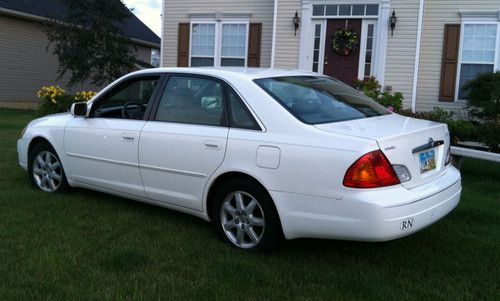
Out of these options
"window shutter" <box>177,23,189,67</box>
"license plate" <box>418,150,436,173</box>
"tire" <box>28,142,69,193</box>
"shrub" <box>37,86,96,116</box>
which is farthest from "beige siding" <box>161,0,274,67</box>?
"license plate" <box>418,150,436,173</box>

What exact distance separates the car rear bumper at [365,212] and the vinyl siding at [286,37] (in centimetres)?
992

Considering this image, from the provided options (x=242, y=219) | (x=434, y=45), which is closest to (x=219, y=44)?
(x=434, y=45)

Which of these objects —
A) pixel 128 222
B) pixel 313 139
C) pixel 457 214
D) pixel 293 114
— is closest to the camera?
pixel 313 139

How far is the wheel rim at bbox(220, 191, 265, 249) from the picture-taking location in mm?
4328

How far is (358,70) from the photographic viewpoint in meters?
13.5

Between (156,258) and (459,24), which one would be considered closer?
(156,258)

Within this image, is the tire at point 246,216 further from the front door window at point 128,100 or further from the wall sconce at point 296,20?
the wall sconce at point 296,20

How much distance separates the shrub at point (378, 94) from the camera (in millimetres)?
10977

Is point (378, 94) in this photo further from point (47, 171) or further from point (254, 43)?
point (47, 171)

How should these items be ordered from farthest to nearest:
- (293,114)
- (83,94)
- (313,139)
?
(83,94)
(293,114)
(313,139)

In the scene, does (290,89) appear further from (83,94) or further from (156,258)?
(83,94)

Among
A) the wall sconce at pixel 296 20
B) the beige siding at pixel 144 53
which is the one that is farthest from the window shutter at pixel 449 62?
the beige siding at pixel 144 53

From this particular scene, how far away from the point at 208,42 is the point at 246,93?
10952 mm

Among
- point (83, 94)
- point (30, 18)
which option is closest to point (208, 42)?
point (83, 94)
